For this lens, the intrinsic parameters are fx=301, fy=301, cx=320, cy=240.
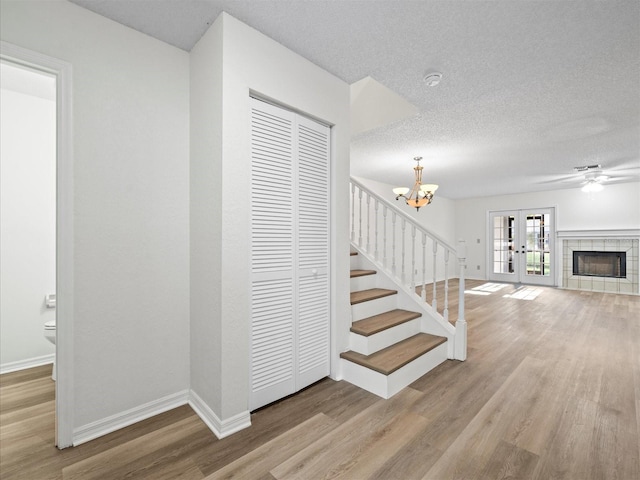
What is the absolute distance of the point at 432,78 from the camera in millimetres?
2406

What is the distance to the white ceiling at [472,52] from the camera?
68.3 inches

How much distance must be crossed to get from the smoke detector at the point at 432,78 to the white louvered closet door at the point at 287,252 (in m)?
0.93

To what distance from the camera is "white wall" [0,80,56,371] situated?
2607 millimetres

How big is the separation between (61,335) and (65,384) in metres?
0.27

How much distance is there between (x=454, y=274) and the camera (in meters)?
8.53

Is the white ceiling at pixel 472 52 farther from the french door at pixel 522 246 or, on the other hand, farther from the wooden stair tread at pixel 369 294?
the french door at pixel 522 246

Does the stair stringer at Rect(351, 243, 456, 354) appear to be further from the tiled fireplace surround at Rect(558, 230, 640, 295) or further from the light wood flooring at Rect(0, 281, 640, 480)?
the tiled fireplace surround at Rect(558, 230, 640, 295)

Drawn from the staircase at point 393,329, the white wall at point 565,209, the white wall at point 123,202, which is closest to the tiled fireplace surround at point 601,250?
the white wall at point 565,209

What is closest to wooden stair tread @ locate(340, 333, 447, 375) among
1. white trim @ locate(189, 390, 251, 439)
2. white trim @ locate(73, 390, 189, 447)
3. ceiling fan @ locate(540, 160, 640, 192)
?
white trim @ locate(189, 390, 251, 439)

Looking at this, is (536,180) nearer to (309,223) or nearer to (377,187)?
(377,187)

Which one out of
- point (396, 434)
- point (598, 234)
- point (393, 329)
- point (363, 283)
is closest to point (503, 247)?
point (598, 234)

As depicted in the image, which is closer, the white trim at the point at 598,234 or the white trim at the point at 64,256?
the white trim at the point at 64,256

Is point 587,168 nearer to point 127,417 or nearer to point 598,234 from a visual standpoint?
point 598,234

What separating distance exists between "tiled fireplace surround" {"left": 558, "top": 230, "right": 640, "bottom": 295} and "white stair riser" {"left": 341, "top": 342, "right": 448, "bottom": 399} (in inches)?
270
